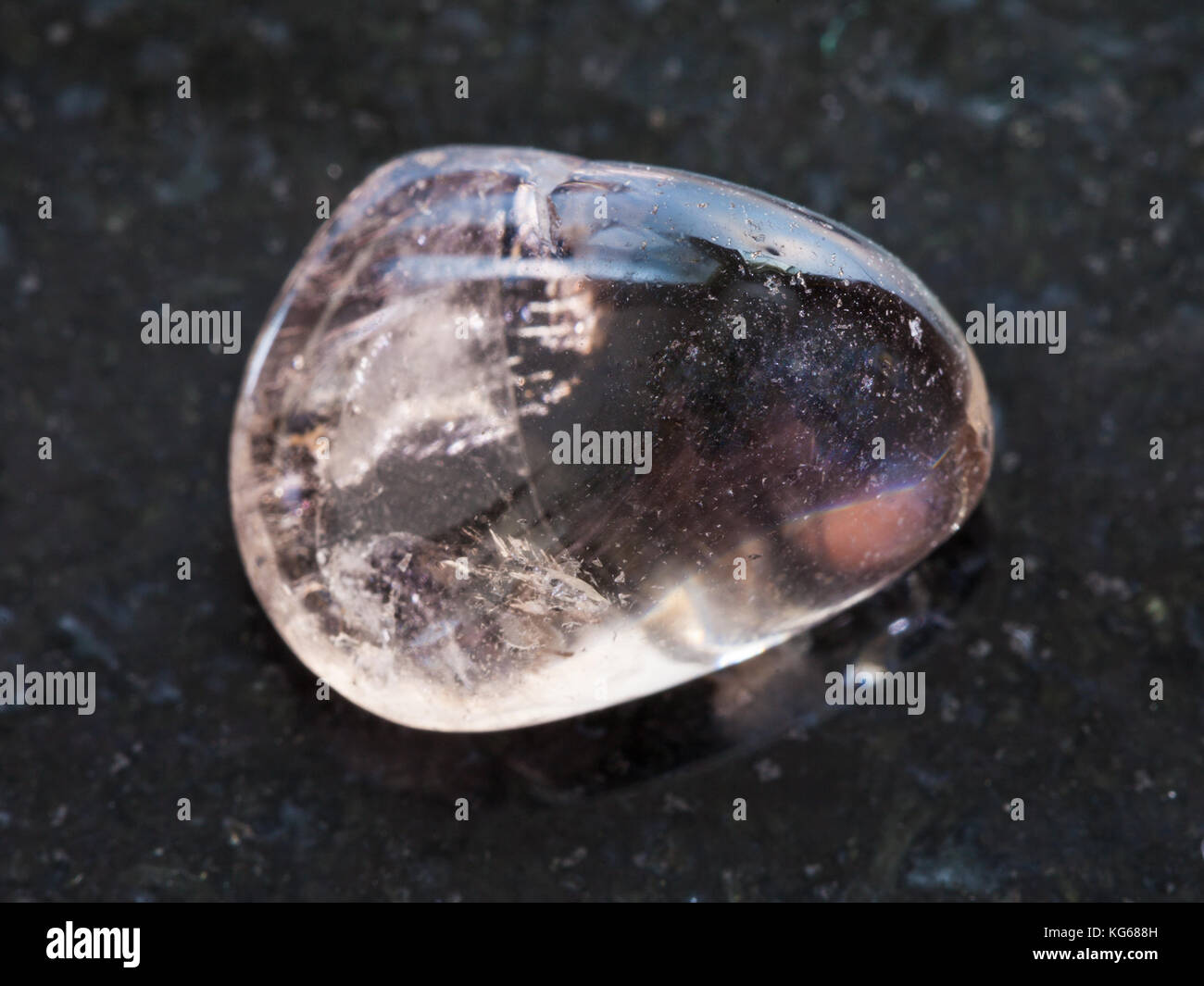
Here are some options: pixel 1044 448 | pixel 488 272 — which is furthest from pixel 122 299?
pixel 1044 448

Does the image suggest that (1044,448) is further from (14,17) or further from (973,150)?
(14,17)

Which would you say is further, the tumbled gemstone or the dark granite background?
the dark granite background

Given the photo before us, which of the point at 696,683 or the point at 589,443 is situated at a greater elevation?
the point at 589,443

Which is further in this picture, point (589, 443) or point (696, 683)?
point (696, 683)

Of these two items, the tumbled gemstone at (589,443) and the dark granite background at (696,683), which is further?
the dark granite background at (696,683)
